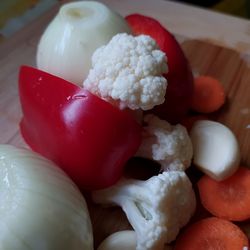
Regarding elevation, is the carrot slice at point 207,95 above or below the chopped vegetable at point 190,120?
above

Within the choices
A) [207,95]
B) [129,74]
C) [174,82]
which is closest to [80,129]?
[129,74]

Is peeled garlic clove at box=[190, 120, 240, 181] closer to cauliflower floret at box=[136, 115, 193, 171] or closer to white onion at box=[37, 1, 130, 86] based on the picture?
cauliflower floret at box=[136, 115, 193, 171]

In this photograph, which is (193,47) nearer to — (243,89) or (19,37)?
(243,89)

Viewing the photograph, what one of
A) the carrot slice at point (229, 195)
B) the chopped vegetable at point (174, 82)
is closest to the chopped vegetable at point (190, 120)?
the chopped vegetable at point (174, 82)

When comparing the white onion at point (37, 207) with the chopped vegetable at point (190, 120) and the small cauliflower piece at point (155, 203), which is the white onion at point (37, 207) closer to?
the small cauliflower piece at point (155, 203)

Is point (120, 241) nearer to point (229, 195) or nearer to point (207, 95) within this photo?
point (229, 195)

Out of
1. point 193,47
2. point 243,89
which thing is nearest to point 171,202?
point 243,89

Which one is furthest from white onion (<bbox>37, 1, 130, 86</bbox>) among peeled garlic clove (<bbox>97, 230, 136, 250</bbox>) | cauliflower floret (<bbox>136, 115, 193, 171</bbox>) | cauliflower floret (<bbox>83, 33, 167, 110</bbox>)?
peeled garlic clove (<bbox>97, 230, 136, 250</bbox>)
